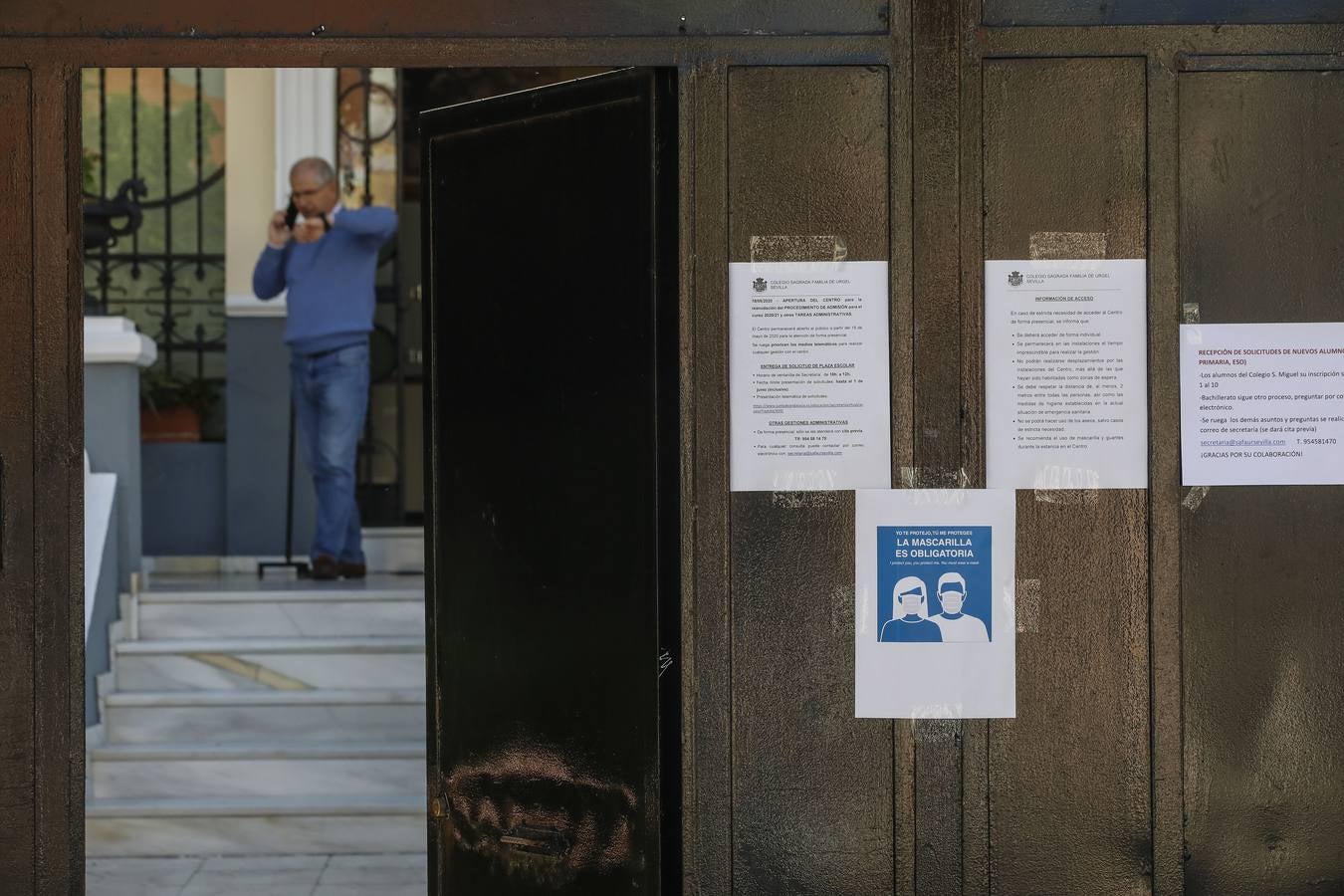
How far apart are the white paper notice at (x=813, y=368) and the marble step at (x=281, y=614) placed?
3.09 metres

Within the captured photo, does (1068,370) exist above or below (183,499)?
above

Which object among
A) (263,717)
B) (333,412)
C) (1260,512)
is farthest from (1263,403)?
(333,412)

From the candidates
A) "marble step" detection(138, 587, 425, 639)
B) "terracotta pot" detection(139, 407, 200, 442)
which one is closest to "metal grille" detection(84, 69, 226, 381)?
"terracotta pot" detection(139, 407, 200, 442)

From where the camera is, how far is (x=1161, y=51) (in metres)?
3.79

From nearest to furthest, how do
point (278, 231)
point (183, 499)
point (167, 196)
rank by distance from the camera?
point (278, 231), point (183, 499), point (167, 196)

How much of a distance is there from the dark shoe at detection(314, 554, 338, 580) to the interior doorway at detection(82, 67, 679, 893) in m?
0.10

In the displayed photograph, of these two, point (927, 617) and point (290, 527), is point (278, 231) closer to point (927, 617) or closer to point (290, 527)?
point (290, 527)

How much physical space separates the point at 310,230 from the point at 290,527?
1602 millimetres

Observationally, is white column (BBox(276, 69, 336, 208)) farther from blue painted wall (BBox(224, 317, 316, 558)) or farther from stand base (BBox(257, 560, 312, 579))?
stand base (BBox(257, 560, 312, 579))

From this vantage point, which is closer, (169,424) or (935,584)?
(935,584)

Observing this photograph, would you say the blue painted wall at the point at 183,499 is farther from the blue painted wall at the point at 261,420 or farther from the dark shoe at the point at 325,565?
the dark shoe at the point at 325,565

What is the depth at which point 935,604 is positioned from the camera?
12.6 ft

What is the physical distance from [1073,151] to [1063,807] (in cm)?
165

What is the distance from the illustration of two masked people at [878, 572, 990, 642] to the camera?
382 centimetres
